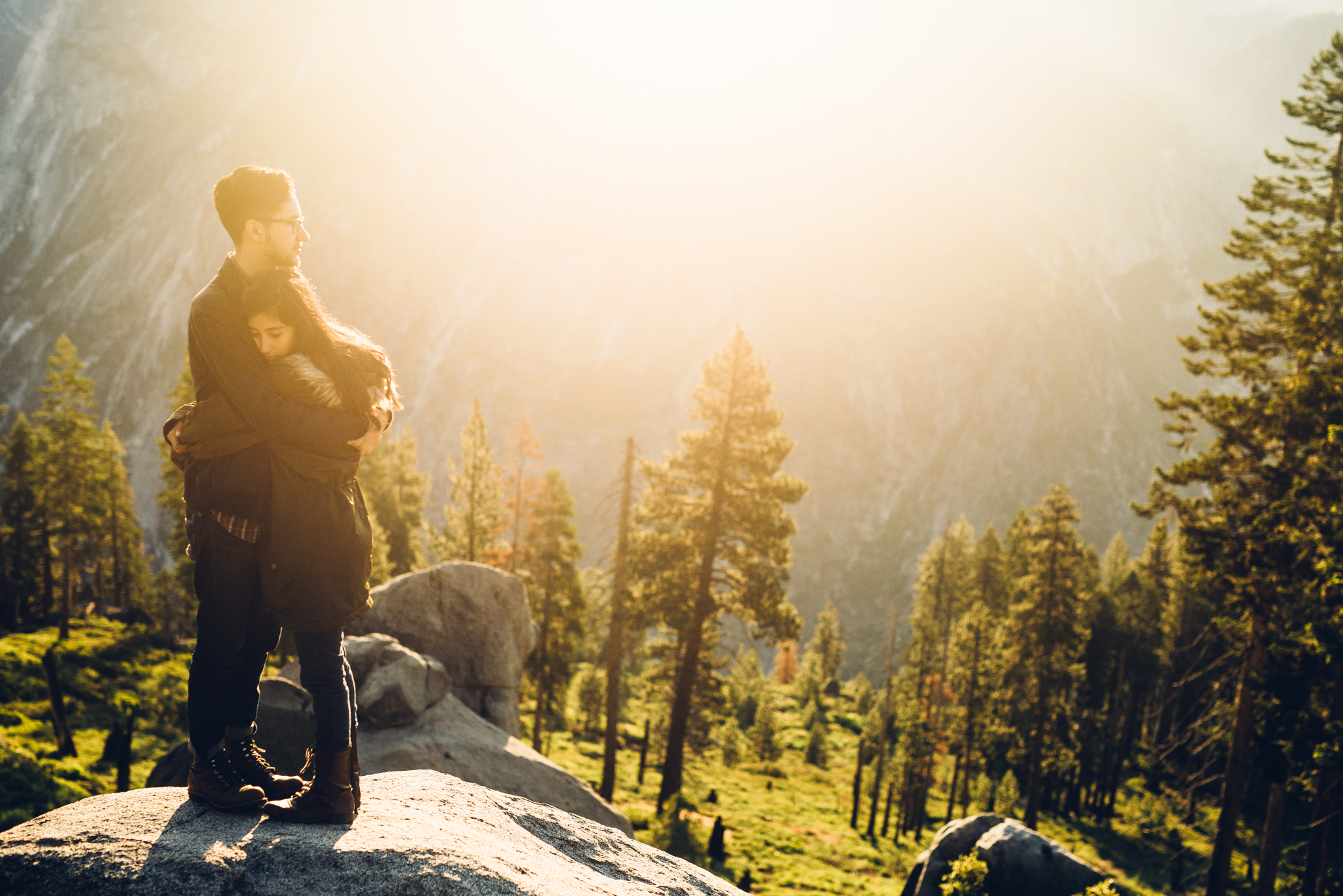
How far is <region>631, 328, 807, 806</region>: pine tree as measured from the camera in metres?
18.7

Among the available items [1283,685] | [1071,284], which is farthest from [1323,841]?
[1071,284]

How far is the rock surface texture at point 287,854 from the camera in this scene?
8.53ft

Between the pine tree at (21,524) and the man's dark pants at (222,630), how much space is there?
38774 mm

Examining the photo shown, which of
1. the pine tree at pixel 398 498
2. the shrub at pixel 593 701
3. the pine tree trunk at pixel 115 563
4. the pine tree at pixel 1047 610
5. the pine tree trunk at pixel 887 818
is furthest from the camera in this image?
the shrub at pixel 593 701

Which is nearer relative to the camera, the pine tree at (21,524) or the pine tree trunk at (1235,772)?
the pine tree trunk at (1235,772)

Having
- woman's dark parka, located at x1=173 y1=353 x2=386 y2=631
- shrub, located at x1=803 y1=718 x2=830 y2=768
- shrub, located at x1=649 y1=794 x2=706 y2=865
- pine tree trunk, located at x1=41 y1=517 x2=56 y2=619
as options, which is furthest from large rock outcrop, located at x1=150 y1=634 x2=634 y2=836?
shrub, located at x1=803 y1=718 x2=830 y2=768

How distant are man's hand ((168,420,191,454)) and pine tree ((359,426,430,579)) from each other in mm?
31945

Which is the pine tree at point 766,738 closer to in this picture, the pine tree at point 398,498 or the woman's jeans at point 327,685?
the pine tree at point 398,498

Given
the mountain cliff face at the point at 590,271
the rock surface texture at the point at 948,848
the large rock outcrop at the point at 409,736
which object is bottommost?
the rock surface texture at the point at 948,848

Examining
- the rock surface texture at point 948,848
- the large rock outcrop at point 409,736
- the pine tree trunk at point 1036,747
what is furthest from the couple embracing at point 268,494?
the pine tree trunk at point 1036,747

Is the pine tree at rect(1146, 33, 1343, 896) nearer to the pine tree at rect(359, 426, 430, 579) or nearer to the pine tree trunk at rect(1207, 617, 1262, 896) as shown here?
the pine tree trunk at rect(1207, 617, 1262, 896)

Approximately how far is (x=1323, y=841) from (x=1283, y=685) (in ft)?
11.0

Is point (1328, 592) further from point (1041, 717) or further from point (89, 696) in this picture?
point (89, 696)

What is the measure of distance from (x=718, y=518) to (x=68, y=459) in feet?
105
